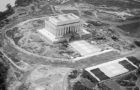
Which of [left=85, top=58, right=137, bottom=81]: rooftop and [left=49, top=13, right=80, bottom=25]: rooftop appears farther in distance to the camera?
[left=49, top=13, right=80, bottom=25]: rooftop

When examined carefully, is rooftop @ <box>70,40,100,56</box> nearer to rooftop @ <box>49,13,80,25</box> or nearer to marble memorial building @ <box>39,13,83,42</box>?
marble memorial building @ <box>39,13,83,42</box>

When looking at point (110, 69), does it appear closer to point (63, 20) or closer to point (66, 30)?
point (66, 30)

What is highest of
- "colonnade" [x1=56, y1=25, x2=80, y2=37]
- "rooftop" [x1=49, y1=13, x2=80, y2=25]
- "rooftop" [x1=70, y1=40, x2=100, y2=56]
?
"rooftop" [x1=49, y1=13, x2=80, y2=25]

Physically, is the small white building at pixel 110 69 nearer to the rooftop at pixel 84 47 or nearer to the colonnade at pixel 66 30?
the rooftop at pixel 84 47

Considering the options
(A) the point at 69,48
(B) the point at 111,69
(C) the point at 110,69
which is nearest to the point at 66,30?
(A) the point at 69,48

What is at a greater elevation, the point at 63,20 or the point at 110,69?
the point at 63,20

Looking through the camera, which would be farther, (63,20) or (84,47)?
(63,20)

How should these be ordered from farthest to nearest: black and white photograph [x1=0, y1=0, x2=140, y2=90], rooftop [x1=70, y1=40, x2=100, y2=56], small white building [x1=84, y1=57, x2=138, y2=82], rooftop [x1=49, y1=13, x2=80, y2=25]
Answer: rooftop [x1=49, y1=13, x2=80, y2=25] < rooftop [x1=70, y1=40, x2=100, y2=56] < small white building [x1=84, y1=57, x2=138, y2=82] < black and white photograph [x1=0, y1=0, x2=140, y2=90]

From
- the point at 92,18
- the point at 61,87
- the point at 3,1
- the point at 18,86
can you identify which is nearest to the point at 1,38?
the point at 18,86

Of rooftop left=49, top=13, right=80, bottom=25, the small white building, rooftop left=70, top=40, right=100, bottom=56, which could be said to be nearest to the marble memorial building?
rooftop left=49, top=13, right=80, bottom=25

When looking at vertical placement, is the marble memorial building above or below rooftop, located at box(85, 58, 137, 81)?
above

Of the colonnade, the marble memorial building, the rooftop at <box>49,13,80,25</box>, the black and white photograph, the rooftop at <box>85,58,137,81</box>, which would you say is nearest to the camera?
the black and white photograph

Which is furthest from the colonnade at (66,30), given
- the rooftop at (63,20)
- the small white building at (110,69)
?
the small white building at (110,69)
